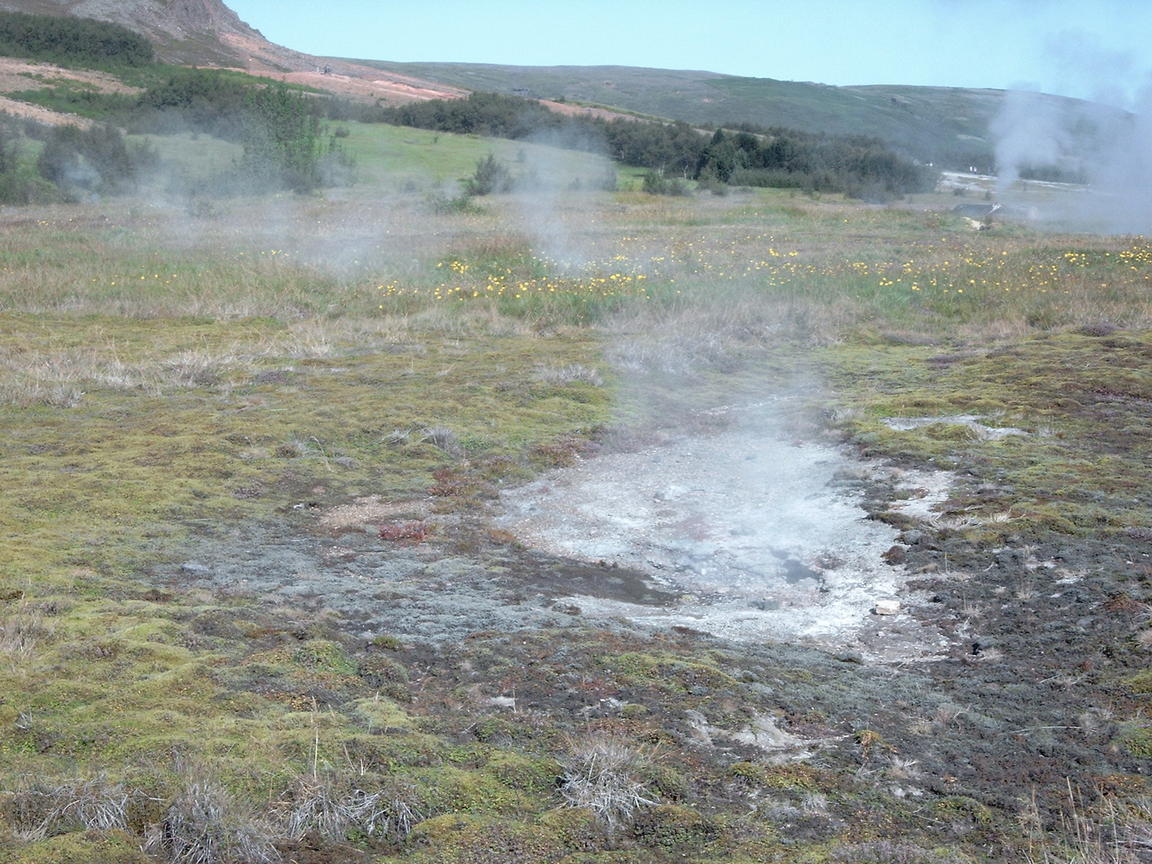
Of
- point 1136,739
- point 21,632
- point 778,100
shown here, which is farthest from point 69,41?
point 1136,739

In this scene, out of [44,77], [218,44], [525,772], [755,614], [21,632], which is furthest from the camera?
[218,44]

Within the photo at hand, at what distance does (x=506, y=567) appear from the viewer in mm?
6312

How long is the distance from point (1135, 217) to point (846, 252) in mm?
12227

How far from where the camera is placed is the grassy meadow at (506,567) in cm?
353

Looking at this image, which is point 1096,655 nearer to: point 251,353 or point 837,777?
point 837,777

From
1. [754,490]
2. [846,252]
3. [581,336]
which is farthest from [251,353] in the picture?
[846,252]

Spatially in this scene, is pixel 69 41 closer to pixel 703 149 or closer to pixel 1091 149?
pixel 703 149

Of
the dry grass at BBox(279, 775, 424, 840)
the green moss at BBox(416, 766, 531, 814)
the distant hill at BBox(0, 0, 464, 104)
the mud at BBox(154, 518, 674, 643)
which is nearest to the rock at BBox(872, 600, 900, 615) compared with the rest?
the mud at BBox(154, 518, 674, 643)

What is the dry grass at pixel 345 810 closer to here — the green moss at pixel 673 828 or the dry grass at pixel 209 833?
→ the dry grass at pixel 209 833

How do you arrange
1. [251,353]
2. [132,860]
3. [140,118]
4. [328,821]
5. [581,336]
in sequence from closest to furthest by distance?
[132,860] → [328,821] → [251,353] → [581,336] → [140,118]

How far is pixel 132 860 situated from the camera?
311 cm

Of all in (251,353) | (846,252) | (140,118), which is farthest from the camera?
(140,118)

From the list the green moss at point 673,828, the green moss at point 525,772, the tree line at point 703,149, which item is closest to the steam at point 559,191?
the tree line at point 703,149

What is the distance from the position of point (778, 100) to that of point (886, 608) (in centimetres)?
11348
